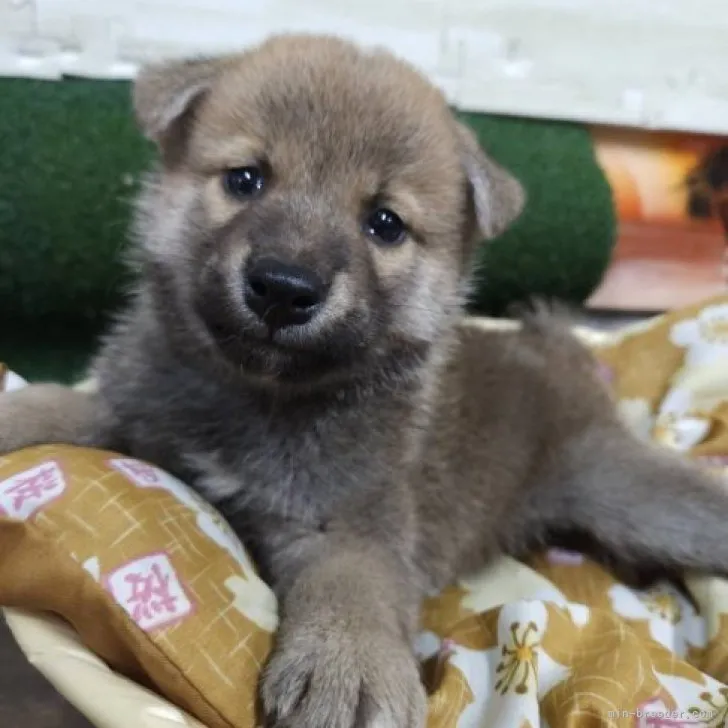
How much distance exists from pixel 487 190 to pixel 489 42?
4.00ft

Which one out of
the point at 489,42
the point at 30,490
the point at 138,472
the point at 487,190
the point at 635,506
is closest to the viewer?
the point at 30,490

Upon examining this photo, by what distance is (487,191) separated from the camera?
1.61m

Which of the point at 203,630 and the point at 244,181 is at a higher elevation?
the point at 244,181

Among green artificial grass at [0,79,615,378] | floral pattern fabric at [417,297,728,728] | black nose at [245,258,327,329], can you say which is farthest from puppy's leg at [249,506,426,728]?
green artificial grass at [0,79,615,378]

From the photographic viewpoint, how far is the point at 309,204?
138cm

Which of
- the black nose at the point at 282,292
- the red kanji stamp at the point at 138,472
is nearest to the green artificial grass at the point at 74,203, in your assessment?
the red kanji stamp at the point at 138,472

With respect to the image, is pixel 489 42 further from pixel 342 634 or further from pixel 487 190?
pixel 342 634

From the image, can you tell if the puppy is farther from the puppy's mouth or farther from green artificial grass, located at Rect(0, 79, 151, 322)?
green artificial grass, located at Rect(0, 79, 151, 322)

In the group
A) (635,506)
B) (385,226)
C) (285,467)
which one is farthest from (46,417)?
(635,506)

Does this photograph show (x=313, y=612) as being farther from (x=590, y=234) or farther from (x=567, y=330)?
(x=590, y=234)

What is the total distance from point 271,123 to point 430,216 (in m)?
0.32

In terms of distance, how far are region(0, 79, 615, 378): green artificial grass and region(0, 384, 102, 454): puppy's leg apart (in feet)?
2.40

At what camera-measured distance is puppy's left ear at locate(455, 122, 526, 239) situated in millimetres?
1608

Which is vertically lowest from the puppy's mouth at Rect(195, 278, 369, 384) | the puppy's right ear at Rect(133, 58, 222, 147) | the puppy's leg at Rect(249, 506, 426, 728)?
the puppy's leg at Rect(249, 506, 426, 728)
